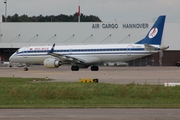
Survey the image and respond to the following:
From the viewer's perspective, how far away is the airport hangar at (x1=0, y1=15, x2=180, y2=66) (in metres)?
78.4

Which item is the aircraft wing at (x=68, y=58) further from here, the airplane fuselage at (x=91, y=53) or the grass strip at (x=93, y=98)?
the grass strip at (x=93, y=98)

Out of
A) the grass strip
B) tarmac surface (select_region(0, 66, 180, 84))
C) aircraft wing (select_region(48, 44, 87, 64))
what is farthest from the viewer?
aircraft wing (select_region(48, 44, 87, 64))

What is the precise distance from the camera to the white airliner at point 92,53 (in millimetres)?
52906

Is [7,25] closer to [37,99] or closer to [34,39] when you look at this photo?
[34,39]

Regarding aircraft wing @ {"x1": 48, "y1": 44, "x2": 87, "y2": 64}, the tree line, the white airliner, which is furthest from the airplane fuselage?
the tree line

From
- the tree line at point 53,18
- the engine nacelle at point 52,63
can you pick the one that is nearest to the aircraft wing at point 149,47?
the engine nacelle at point 52,63

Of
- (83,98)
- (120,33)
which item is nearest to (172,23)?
(120,33)

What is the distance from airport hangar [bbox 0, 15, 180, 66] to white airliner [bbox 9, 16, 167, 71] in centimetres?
2144

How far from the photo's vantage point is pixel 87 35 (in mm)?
80875

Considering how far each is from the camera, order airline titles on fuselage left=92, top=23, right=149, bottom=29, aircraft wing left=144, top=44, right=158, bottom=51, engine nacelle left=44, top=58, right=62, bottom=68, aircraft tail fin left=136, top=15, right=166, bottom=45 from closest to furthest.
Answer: engine nacelle left=44, top=58, right=62, bottom=68 → aircraft wing left=144, top=44, right=158, bottom=51 → aircraft tail fin left=136, top=15, right=166, bottom=45 → airline titles on fuselage left=92, top=23, right=149, bottom=29

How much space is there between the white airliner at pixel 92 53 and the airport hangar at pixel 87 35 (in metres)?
21.4

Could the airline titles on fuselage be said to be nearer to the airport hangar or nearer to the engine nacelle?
the airport hangar
